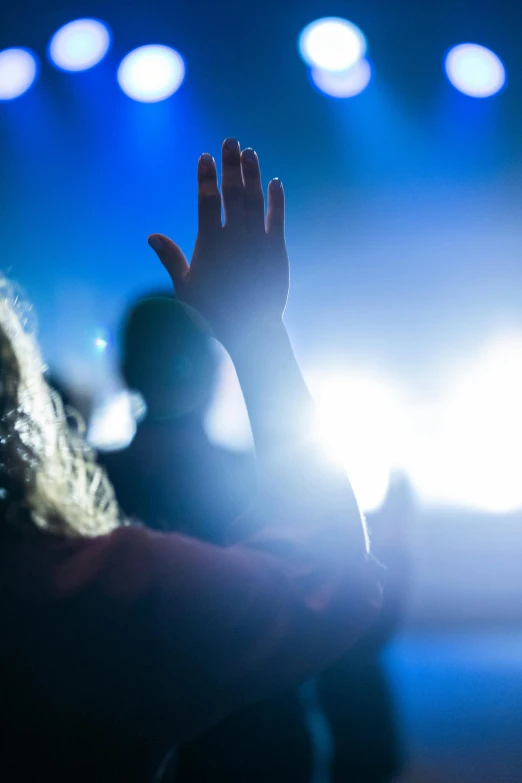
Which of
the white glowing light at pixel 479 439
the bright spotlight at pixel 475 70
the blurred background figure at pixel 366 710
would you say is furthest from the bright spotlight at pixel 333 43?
the blurred background figure at pixel 366 710

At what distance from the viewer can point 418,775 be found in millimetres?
1536

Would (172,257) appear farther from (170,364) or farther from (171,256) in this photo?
(170,364)

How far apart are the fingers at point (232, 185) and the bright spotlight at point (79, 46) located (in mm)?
1916

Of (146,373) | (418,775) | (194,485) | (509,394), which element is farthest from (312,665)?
(509,394)

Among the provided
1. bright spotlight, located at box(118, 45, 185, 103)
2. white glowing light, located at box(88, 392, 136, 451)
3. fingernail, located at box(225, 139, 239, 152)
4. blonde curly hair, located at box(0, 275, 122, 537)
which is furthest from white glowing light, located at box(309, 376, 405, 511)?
fingernail, located at box(225, 139, 239, 152)

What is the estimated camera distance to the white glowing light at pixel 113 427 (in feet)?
3.02

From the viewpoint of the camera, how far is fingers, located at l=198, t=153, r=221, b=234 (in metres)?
0.45

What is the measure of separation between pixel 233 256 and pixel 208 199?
5 cm

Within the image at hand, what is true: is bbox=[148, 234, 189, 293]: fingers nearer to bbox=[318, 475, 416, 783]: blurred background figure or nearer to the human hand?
the human hand

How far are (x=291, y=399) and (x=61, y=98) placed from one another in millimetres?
2024

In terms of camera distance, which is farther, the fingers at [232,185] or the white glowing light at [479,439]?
the white glowing light at [479,439]

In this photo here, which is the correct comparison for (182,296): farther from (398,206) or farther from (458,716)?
(398,206)

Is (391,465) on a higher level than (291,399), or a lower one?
lower

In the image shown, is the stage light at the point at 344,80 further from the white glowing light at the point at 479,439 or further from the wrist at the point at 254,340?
the wrist at the point at 254,340
